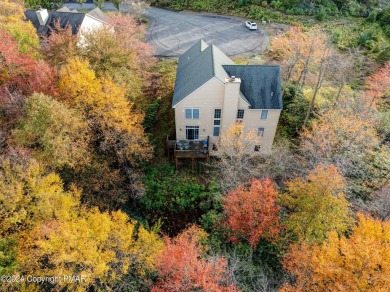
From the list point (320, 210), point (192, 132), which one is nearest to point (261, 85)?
point (192, 132)

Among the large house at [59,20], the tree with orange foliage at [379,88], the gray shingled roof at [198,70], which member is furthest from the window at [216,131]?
the large house at [59,20]

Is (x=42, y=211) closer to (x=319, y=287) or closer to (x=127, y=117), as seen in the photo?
(x=127, y=117)

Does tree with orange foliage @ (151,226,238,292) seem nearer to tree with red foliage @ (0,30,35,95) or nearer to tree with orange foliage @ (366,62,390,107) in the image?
tree with red foliage @ (0,30,35,95)

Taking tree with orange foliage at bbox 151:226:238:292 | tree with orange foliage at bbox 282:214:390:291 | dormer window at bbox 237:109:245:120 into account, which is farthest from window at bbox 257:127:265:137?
tree with orange foliage at bbox 151:226:238:292

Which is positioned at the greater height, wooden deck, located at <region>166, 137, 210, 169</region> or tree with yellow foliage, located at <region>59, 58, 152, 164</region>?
tree with yellow foliage, located at <region>59, 58, 152, 164</region>

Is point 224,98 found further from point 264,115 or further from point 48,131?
point 48,131

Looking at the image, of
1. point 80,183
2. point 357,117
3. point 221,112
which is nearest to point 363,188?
point 357,117

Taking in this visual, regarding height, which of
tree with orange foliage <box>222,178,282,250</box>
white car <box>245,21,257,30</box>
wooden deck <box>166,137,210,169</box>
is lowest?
wooden deck <box>166,137,210,169</box>
